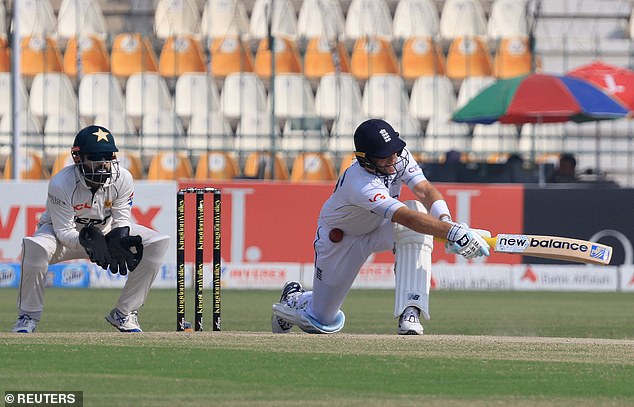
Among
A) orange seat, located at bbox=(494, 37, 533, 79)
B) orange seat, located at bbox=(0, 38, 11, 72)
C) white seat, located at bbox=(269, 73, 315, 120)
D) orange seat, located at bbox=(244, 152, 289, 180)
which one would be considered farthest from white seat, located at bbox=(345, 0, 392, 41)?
orange seat, located at bbox=(0, 38, 11, 72)

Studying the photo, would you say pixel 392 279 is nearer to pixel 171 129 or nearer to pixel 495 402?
pixel 171 129

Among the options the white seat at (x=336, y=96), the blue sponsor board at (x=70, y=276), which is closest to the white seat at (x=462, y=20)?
the white seat at (x=336, y=96)

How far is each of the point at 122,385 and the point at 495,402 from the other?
1.61 metres

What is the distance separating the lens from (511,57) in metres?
22.3

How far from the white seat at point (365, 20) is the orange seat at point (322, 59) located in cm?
65

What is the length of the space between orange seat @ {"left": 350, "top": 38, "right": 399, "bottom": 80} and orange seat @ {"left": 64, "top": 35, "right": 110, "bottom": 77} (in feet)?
13.2

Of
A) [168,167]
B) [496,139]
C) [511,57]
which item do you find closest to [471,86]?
[511,57]

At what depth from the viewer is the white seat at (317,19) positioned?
Answer: 22469 millimetres

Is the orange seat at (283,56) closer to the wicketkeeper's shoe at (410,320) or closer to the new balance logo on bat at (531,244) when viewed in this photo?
the wicketkeeper's shoe at (410,320)

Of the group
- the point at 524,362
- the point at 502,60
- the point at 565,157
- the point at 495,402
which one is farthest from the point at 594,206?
the point at 495,402

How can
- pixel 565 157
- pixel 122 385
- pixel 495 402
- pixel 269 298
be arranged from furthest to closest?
pixel 565 157 → pixel 269 298 → pixel 122 385 → pixel 495 402

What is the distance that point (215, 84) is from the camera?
71.3 feet

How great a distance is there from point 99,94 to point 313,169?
4007mm

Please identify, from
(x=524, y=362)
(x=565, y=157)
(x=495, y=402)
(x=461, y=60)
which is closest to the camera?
(x=495, y=402)
